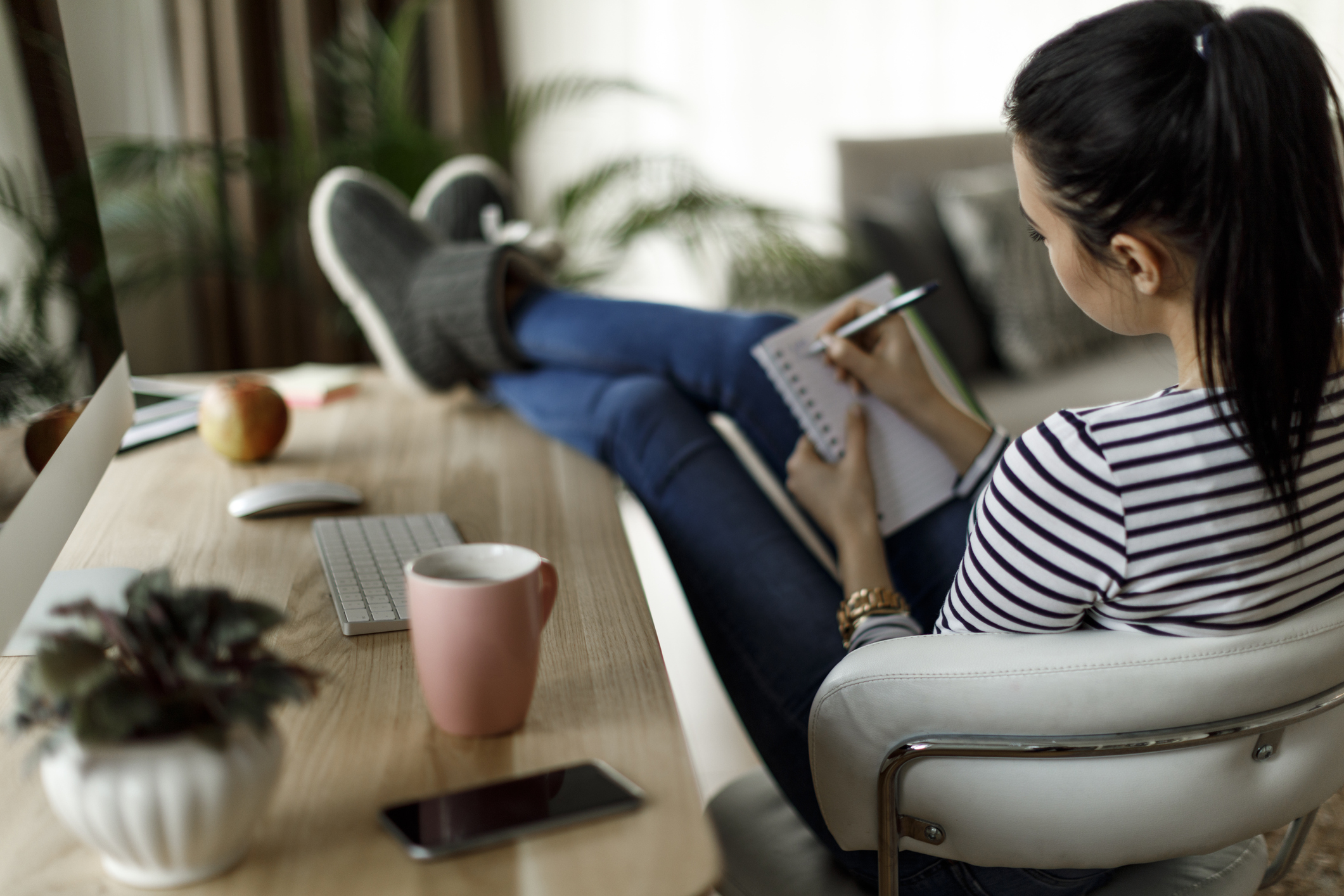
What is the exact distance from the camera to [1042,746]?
0.60m

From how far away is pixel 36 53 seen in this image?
2.38 ft

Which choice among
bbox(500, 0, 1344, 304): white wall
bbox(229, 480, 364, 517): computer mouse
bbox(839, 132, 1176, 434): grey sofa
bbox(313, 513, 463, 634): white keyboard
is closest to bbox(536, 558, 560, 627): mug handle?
bbox(313, 513, 463, 634): white keyboard

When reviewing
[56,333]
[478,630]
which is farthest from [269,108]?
[478,630]

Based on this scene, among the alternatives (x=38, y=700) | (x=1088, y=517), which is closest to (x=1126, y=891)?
(x=1088, y=517)

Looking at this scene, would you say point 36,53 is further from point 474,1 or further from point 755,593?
point 474,1

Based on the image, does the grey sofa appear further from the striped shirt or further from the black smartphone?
the black smartphone

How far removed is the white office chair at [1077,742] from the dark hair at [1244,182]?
11 centimetres

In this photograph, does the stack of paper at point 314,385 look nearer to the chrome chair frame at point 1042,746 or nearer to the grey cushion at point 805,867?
the grey cushion at point 805,867

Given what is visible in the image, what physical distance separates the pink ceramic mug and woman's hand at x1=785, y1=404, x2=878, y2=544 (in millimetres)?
466

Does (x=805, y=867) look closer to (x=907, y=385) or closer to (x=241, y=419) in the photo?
(x=907, y=385)

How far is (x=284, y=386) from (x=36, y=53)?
68 centimetres

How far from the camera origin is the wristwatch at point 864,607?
836 millimetres

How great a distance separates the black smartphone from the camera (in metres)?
0.47

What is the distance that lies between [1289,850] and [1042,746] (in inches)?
14.7
